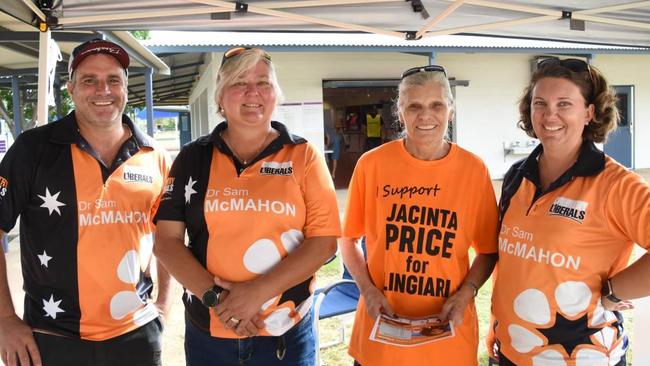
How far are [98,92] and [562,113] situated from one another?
1.73 meters

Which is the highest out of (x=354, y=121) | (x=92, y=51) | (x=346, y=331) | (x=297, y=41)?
(x=297, y=41)

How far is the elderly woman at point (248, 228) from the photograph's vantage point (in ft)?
5.48

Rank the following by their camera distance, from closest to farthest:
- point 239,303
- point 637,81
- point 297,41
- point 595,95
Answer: point 239,303
point 595,95
point 297,41
point 637,81

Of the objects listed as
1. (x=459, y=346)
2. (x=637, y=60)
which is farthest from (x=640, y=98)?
(x=459, y=346)

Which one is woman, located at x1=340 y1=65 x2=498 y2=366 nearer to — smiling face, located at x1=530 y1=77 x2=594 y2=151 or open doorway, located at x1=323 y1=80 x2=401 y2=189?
smiling face, located at x1=530 y1=77 x2=594 y2=151

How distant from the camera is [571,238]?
160 centimetres

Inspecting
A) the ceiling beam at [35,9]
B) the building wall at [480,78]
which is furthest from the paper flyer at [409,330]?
the building wall at [480,78]

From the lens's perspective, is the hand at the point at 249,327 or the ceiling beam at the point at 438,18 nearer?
the hand at the point at 249,327

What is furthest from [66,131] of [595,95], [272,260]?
[595,95]

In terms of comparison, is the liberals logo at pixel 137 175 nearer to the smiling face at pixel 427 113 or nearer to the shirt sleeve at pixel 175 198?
the shirt sleeve at pixel 175 198

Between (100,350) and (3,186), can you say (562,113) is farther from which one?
(3,186)

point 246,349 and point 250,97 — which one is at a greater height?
point 250,97

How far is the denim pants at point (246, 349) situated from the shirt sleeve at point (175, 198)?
0.40 metres

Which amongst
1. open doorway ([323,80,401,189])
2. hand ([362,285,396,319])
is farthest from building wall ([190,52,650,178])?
hand ([362,285,396,319])
